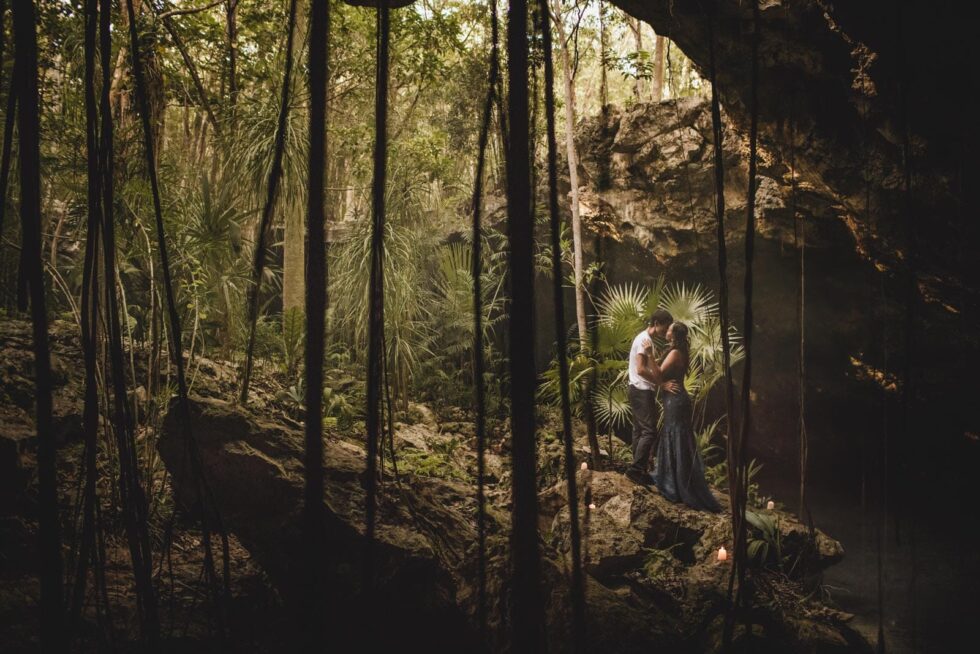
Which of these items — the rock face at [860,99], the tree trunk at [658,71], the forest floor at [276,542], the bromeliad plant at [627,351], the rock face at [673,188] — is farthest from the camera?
the tree trunk at [658,71]

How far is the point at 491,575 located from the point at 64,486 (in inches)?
59.3

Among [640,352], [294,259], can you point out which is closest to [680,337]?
[640,352]

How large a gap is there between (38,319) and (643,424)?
338 centimetres

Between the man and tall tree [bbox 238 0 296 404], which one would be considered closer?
tall tree [bbox 238 0 296 404]

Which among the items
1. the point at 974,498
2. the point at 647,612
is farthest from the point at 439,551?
the point at 974,498

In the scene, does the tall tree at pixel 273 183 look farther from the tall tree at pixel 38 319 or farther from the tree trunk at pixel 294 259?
the tree trunk at pixel 294 259

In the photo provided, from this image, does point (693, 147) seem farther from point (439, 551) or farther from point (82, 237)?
point (82, 237)

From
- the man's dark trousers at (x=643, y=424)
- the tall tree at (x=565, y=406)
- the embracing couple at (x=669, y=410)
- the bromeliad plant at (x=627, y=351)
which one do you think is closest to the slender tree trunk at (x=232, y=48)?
the tall tree at (x=565, y=406)

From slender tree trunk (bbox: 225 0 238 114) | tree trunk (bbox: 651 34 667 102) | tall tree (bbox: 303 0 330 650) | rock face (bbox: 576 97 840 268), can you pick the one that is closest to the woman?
rock face (bbox: 576 97 840 268)

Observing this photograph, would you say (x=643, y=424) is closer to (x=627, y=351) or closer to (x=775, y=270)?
(x=627, y=351)

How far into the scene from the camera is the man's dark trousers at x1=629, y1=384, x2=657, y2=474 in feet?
11.4

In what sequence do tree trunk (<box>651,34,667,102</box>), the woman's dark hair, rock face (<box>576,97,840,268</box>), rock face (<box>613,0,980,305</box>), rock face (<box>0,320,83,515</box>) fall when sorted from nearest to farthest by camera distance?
rock face (<box>613,0,980,305</box>), rock face (<box>0,320,83,515</box>), the woman's dark hair, rock face (<box>576,97,840,268</box>), tree trunk (<box>651,34,667,102</box>)

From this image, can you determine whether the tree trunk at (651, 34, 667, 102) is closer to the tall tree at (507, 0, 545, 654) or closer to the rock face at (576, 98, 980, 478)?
the rock face at (576, 98, 980, 478)

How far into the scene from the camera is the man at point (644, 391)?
3.27 metres
